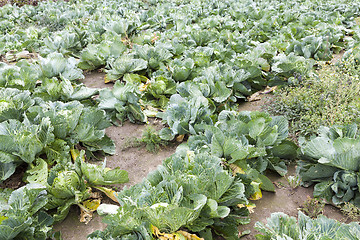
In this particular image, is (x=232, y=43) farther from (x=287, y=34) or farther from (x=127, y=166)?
(x=127, y=166)

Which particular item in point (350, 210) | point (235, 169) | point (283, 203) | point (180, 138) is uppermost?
point (235, 169)

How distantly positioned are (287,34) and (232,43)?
1358mm

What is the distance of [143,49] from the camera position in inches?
207

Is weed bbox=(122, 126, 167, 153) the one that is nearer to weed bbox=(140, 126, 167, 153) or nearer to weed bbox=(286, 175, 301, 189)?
weed bbox=(140, 126, 167, 153)

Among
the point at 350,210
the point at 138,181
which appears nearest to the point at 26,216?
the point at 138,181

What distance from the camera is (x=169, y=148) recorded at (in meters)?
3.65

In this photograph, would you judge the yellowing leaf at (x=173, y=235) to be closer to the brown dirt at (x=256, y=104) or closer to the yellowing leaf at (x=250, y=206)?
the yellowing leaf at (x=250, y=206)

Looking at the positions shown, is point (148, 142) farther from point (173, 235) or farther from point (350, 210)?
point (350, 210)

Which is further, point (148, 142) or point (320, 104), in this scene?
point (320, 104)

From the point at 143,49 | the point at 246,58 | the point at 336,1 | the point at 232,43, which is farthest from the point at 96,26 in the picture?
the point at 336,1

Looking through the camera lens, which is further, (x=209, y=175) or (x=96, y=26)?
(x=96, y=26)

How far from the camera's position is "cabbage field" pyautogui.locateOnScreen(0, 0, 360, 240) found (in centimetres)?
218

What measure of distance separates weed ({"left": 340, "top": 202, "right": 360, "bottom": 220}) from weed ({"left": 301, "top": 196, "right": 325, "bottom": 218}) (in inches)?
7.2

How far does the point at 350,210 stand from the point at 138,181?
6.63 ft
